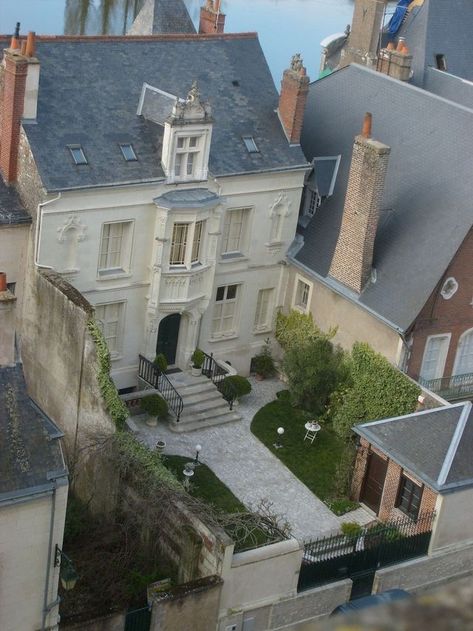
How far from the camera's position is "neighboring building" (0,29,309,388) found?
25578mm

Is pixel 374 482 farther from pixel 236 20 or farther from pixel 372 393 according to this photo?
pixel 236 20

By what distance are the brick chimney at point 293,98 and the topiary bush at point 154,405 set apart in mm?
9163

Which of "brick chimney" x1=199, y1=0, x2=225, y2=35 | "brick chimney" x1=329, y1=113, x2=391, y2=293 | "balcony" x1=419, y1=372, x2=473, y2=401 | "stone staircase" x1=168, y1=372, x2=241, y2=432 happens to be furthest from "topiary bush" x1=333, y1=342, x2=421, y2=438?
"brick chimney" x1=199, y1=0, x2=225, y2=35

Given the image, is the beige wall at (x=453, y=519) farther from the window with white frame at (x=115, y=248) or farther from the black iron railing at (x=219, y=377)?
the window with white frame at (x=115, y=248)

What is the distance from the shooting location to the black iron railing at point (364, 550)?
68.5 ft

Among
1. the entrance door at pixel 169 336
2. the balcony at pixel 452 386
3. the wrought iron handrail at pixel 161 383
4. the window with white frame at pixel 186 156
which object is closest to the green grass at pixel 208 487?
the wrought iron handrail at pixel 161 383

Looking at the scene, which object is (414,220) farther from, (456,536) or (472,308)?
(456,536)

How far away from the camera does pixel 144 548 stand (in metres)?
20.8

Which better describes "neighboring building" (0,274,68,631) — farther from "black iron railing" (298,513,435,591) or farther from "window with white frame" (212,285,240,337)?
"window with white frame" (212,285,240,337)

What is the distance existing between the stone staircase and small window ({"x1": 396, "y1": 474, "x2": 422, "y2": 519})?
6.08m

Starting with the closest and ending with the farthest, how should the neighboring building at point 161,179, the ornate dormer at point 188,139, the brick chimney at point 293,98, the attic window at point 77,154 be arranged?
1. the neighboring building at point 161,179
2. the attic window at point 77,154
3. the ornate dormer at point 188,139
4. the brick chimney at point 293,98

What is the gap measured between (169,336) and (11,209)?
6394 millimetres

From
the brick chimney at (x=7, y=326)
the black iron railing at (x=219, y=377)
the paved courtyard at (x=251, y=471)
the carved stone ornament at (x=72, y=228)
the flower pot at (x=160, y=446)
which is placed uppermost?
the brick chimney at (x=7, y=326)

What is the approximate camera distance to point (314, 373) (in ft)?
91.6
